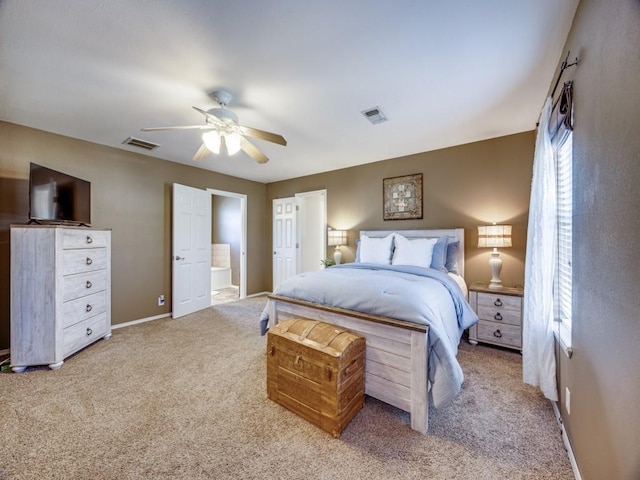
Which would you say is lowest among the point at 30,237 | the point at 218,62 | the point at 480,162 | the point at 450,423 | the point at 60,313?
the point at 450,423

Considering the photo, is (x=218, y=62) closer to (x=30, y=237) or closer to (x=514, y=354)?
(x=30, y=237)

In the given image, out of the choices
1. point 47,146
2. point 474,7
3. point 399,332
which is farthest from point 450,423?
point 47,146

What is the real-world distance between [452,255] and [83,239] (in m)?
4.36

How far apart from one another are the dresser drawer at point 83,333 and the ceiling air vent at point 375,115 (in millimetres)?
3689

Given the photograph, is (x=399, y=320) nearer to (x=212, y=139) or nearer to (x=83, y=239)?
(x=212, y=139)

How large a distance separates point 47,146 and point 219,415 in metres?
3.62

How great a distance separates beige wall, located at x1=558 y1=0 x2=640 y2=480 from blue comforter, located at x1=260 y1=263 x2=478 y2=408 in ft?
2.00

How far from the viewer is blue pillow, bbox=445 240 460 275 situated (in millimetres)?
3320

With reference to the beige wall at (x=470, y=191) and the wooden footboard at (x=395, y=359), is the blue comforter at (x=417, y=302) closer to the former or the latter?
the wooden footboard at (x=395, y=359)

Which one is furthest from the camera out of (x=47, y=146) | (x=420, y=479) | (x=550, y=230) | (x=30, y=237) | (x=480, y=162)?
(x=480, y=162)

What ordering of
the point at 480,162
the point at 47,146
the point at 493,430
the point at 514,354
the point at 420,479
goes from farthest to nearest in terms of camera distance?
the point at 480,162, the point at 47,146, the point at 514,354, the point at 493,430, the point at 420,479

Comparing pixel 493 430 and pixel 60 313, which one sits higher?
pixel 60 313

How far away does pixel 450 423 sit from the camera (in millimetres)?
1732

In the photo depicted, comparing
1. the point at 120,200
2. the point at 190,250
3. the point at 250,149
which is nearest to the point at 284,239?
the point at 190,250
